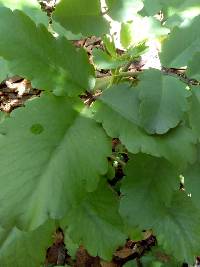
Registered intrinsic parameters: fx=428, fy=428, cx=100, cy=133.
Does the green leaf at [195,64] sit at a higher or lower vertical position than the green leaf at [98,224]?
higher

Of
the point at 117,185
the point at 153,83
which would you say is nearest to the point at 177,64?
the point at 153,83

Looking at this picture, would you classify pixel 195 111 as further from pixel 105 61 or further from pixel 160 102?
pixel 105 61

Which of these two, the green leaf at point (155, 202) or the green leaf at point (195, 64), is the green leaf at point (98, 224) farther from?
the green leaf at point (195, 64)

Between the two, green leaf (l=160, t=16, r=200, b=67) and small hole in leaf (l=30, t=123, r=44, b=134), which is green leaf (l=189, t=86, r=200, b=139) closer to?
green leaf (l=160, t=16, r=200, b=67)

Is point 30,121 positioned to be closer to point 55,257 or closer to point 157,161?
point 157,161

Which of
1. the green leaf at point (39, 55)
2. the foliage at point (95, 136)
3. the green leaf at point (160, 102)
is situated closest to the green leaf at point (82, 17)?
the foliage at point (95, 136)

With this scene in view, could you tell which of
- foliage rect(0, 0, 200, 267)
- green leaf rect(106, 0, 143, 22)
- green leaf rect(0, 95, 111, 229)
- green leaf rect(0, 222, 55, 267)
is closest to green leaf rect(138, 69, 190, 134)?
foliage rect(0, 0, 200, 267)
